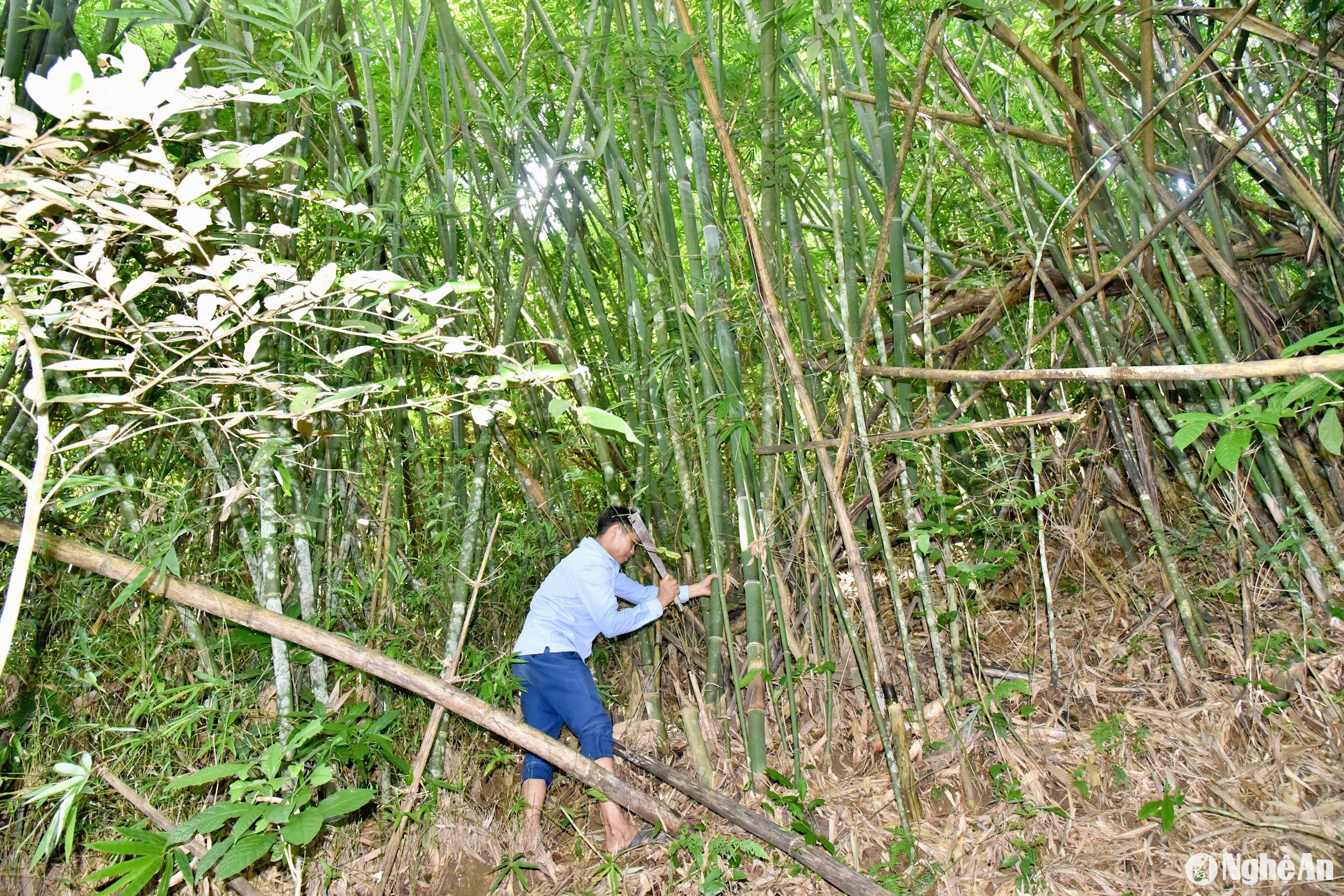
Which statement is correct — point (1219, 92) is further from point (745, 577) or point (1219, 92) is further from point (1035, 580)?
point (745, 577)

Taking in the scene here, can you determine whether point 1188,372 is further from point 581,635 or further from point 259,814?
point 581,635

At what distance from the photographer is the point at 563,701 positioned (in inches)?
91.9

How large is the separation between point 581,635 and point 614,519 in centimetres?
37

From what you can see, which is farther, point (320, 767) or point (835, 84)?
point (835, 84)

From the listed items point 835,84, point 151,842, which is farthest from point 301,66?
point 151,842

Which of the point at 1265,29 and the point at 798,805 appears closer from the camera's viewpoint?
the point at 1265,29

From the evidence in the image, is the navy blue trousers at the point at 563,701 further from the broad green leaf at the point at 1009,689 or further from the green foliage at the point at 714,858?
the broad green leaf at the point at 1009,689

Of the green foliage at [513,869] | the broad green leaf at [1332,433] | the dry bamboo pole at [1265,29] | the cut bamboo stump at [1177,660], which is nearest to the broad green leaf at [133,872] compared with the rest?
the green foliage at [513,869]

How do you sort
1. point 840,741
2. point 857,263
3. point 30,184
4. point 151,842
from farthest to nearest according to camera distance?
1. point 857,263
2. point 840,741
3. point 151,842
4. point 30,184

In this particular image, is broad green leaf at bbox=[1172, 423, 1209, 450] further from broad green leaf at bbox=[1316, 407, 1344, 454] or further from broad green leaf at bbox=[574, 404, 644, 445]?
broad green leaf at bbox=[574, 404, 644, 445]

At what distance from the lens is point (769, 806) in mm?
2074

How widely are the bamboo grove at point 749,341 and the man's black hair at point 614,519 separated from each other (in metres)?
0.09

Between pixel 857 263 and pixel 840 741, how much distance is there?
1439 millimetres

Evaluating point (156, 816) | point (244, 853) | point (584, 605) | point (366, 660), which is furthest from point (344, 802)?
point (584, 605)
